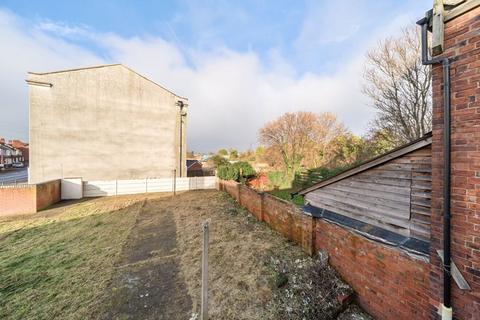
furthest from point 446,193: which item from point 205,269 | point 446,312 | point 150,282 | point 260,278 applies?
point 150,282

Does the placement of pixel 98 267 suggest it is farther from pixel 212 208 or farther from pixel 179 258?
pixel 212 208

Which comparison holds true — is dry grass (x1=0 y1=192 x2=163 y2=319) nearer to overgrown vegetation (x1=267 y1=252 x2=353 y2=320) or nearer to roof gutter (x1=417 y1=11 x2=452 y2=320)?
overgrown vegetation (x1=267 y1=252 x2=353 y2=320)

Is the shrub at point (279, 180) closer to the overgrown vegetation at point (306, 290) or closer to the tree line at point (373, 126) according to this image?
the tree line at point (373, 126)

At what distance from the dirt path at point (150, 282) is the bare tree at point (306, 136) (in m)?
15.2

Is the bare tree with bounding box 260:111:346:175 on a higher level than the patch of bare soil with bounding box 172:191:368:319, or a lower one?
higher

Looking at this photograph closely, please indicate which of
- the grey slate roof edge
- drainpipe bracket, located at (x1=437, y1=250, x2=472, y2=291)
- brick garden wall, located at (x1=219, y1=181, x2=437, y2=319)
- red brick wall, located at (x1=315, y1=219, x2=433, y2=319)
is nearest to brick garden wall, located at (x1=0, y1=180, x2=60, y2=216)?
brick garden wall, located at (x1=219, y1=181, x2=437, y2=319)

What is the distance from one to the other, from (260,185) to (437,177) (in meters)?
16.6

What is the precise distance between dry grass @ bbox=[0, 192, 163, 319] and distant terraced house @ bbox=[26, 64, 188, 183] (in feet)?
15.0

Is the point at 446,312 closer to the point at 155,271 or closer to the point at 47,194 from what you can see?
the point at 155,271

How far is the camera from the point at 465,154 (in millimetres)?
2143

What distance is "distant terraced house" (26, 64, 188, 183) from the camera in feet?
41.6

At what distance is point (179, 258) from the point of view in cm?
546

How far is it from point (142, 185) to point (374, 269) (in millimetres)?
15242

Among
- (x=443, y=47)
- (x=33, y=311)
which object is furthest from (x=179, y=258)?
(x=443, y=47)
